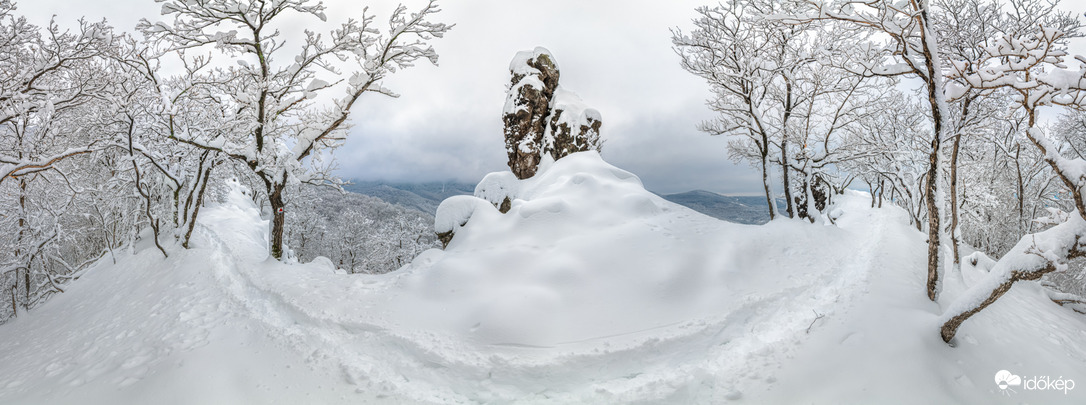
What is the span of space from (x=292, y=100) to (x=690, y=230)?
9.71 meters

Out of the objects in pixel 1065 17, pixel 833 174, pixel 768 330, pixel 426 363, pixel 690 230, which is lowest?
pixel 426 363

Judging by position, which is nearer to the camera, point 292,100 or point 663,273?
point 663,273

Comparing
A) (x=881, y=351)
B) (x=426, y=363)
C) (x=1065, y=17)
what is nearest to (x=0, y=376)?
(x=426, y=363)

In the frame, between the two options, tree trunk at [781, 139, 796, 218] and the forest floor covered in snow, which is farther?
tree trunk at [781, 139, 796, 218]

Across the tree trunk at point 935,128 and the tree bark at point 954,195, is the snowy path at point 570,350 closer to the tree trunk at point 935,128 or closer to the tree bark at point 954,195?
the tree trunk at point 935,128

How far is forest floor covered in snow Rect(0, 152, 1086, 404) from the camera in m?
3.84

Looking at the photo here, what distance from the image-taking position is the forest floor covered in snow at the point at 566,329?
3.84m

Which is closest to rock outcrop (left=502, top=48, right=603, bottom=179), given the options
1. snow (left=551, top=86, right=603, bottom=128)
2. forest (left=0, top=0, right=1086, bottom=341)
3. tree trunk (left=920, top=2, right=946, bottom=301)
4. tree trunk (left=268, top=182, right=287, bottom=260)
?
snow (left=551, top=86, right=603, bottom=128)

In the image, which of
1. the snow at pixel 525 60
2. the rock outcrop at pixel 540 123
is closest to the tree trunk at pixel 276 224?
the rock outcrop at pixel 540 123

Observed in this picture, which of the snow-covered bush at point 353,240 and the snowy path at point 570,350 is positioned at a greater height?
the snowy path at point 570,350

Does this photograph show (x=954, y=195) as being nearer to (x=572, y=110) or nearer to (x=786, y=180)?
(x=786, y=180)

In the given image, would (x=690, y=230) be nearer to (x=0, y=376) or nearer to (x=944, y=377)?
(x=944, y=377)

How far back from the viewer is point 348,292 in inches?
258

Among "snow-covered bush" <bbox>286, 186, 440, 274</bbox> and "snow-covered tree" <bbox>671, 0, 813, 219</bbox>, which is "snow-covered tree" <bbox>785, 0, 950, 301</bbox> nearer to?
"snow-covered tree" <bbox>671, 0, 813, 219</bbox>
